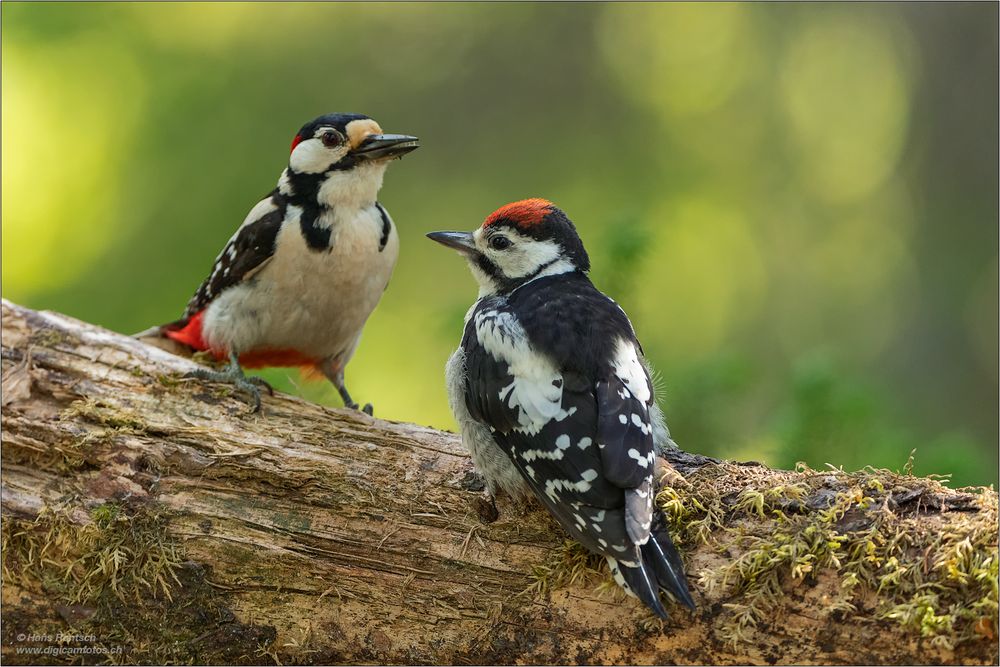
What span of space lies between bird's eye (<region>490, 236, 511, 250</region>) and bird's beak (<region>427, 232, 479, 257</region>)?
8cm

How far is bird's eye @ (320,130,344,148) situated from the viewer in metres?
4.11

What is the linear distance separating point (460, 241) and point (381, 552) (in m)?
1.27

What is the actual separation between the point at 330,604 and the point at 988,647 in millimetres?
1760

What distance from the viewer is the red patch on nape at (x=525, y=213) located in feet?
11.1

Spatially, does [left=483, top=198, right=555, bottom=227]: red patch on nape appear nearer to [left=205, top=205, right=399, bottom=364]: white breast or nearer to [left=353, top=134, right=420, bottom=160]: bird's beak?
[left=353, top=134, right=420, bottom=160]: bird's beak

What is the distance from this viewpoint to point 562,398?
2.72m

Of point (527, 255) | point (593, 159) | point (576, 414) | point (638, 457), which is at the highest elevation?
point (593, 159)

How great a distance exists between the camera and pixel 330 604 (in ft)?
8.91

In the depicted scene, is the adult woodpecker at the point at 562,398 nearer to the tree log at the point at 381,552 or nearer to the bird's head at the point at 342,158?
the tree log at the point at 381,552

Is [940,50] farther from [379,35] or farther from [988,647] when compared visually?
[988,647]

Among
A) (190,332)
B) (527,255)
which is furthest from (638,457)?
(190,332)

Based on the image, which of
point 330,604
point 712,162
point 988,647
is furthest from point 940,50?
point 330,604

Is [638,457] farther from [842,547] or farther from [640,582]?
[842,547]

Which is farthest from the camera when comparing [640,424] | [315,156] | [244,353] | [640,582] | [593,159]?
[593,159]
